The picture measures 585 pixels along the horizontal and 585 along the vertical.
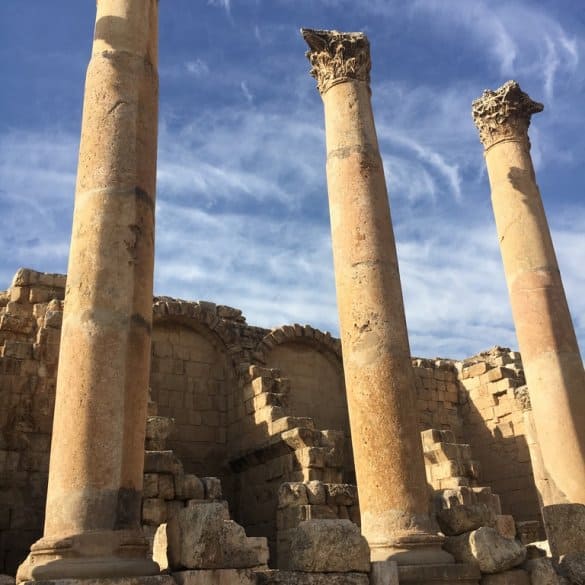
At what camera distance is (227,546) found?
7227 mm

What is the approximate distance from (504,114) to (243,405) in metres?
8.79

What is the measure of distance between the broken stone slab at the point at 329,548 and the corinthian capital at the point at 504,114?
1009cm

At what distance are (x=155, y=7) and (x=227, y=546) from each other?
7861 mm

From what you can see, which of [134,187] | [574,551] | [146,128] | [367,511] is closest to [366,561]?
[367,511]

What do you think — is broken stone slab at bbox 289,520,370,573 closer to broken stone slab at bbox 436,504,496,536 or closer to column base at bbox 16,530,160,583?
column base at bbox 16,530,160,583

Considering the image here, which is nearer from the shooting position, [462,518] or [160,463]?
[462,518]

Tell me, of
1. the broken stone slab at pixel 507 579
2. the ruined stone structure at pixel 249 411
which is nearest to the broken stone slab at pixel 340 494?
the ruined stone structure at pixel 249 411

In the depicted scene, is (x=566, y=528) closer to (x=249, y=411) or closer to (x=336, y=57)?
(x=249, y=411)

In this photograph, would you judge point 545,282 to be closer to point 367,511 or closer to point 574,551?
point 574,551

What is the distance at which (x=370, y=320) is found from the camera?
32.9 ft

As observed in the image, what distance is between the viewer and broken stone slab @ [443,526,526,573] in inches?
349

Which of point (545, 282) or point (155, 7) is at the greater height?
point (155, 7)

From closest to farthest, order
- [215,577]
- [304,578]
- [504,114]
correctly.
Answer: [215,577], [304,578], [504,114]

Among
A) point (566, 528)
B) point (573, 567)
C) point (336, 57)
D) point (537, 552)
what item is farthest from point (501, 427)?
point (336, 57)
